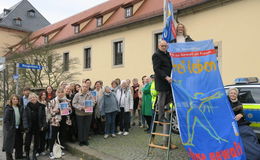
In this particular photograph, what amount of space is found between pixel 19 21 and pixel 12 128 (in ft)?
145

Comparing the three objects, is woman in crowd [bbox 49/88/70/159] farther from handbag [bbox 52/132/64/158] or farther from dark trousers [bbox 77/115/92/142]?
dark trousers [bbox 77/115/92/142]

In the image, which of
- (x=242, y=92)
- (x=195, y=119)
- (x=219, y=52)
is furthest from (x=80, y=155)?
(x=219, y=52)

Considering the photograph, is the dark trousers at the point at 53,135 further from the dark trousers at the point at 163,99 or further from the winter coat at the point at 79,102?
the dark trousers at the point at 163,99

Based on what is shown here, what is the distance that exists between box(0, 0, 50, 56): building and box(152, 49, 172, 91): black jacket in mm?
41360

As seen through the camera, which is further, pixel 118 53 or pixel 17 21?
pixel 17 21

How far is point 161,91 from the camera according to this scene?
5879 mm

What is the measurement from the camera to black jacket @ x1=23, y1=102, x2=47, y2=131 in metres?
6.52

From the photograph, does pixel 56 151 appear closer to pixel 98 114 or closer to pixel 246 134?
pixel 98 114

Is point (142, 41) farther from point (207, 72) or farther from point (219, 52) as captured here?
point (207, 72)

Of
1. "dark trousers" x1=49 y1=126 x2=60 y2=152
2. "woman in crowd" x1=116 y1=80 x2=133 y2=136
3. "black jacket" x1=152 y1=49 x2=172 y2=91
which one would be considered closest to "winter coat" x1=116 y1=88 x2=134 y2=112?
"woman in crowd" x1=116 y1=80 x2=133 y2=136

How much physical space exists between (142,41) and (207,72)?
42.5ft

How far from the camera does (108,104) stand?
8547 millimetres

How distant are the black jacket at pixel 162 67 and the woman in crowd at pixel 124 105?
10.8ft

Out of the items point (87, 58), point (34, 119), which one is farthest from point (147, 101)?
point (87, 58)
